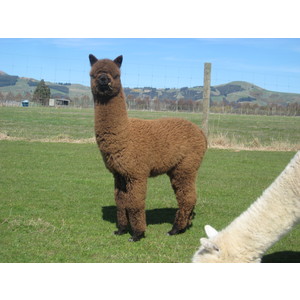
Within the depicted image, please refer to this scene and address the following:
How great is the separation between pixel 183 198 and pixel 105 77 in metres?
2.38

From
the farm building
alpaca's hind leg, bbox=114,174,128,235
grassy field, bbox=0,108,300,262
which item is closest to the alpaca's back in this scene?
alpaca's hind leg, bbox=114,174,128,235

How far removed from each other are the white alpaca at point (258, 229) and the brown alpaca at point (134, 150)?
2.28 meters

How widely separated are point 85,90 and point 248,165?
44.8 meters

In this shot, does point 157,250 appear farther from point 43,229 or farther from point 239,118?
point 239,118

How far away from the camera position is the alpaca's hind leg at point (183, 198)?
21.9ft

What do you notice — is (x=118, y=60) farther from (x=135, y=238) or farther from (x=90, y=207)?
(x=90, y=207)

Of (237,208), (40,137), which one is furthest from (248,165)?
(40,137)

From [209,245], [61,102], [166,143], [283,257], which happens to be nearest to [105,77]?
[166,143]

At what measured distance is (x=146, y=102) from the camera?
1137 inches

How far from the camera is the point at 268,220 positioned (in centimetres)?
394

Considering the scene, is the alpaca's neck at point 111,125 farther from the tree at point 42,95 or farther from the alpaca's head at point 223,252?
the tree at point 42,95

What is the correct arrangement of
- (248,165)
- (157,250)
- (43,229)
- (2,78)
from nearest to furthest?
1. (157,250)
2. (43,229)
3. (248,165)
4. (2,78)

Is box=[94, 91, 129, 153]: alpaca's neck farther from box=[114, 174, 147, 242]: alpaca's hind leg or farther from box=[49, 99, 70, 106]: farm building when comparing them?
box=[49, 99, 70, 106]: farm building

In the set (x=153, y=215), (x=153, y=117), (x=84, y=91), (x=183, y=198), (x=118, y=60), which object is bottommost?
(x=153, y=215)
